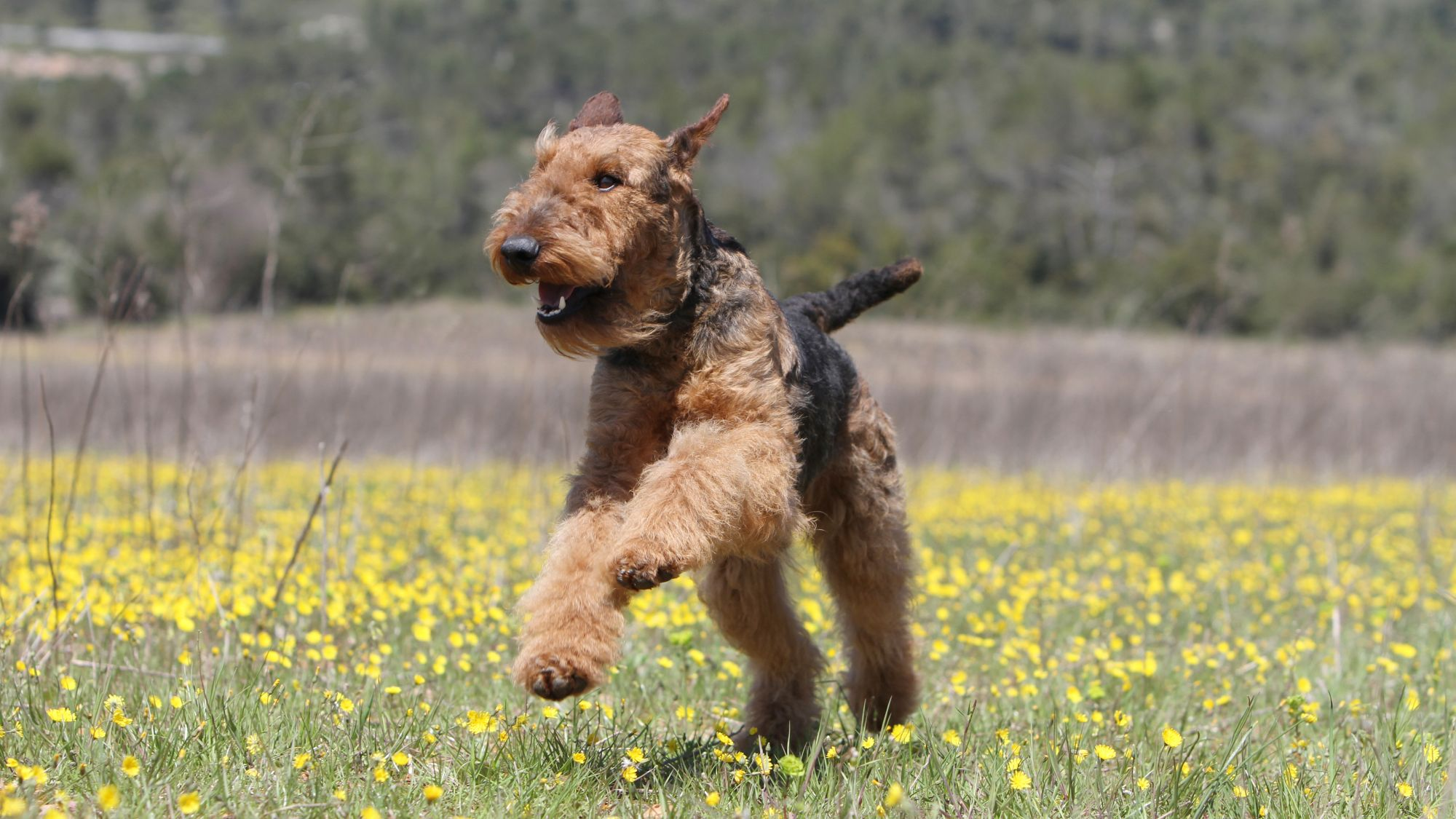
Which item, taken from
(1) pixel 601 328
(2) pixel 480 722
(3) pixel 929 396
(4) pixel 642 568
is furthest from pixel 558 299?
(3) pixel 929 396

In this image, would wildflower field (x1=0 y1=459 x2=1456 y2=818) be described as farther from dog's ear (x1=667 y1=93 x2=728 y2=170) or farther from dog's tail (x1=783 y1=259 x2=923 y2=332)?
dog's ear (x1=667 y1=93 x2=728 y2=170)

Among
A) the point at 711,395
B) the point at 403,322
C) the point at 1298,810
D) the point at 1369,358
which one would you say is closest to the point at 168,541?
the point at 403,322

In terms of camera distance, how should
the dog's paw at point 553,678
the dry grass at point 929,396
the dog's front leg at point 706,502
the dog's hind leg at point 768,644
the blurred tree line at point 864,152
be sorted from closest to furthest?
the dog's paw at point 553,678, the dog's front leg at point 706,502, the dog's hind leg at point 768,644, the dry grass at point 929,396, the blurred tree line at point 864,152

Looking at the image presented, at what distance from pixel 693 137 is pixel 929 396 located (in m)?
6.84

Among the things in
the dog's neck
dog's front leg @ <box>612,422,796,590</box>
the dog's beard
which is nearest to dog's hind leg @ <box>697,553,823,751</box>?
dog's front leg @ <box>612,422,796,590</box>

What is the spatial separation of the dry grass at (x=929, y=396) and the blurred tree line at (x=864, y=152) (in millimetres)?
434

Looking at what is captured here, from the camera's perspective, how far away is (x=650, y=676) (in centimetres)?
439

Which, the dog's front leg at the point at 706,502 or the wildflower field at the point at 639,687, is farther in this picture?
the wildflower field at the point at 639,687

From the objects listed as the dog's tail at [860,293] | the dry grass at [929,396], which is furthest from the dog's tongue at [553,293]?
the dry grass at [929,396]

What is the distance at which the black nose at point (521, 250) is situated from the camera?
2.85 m

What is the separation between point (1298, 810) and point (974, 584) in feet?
10.9

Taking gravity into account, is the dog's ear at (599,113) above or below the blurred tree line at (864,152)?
above

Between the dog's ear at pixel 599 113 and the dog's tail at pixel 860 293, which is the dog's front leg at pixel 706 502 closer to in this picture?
the dog's ear at pixel 599 113

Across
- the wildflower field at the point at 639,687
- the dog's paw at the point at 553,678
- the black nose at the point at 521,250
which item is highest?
the black nose at the point at 521,250
